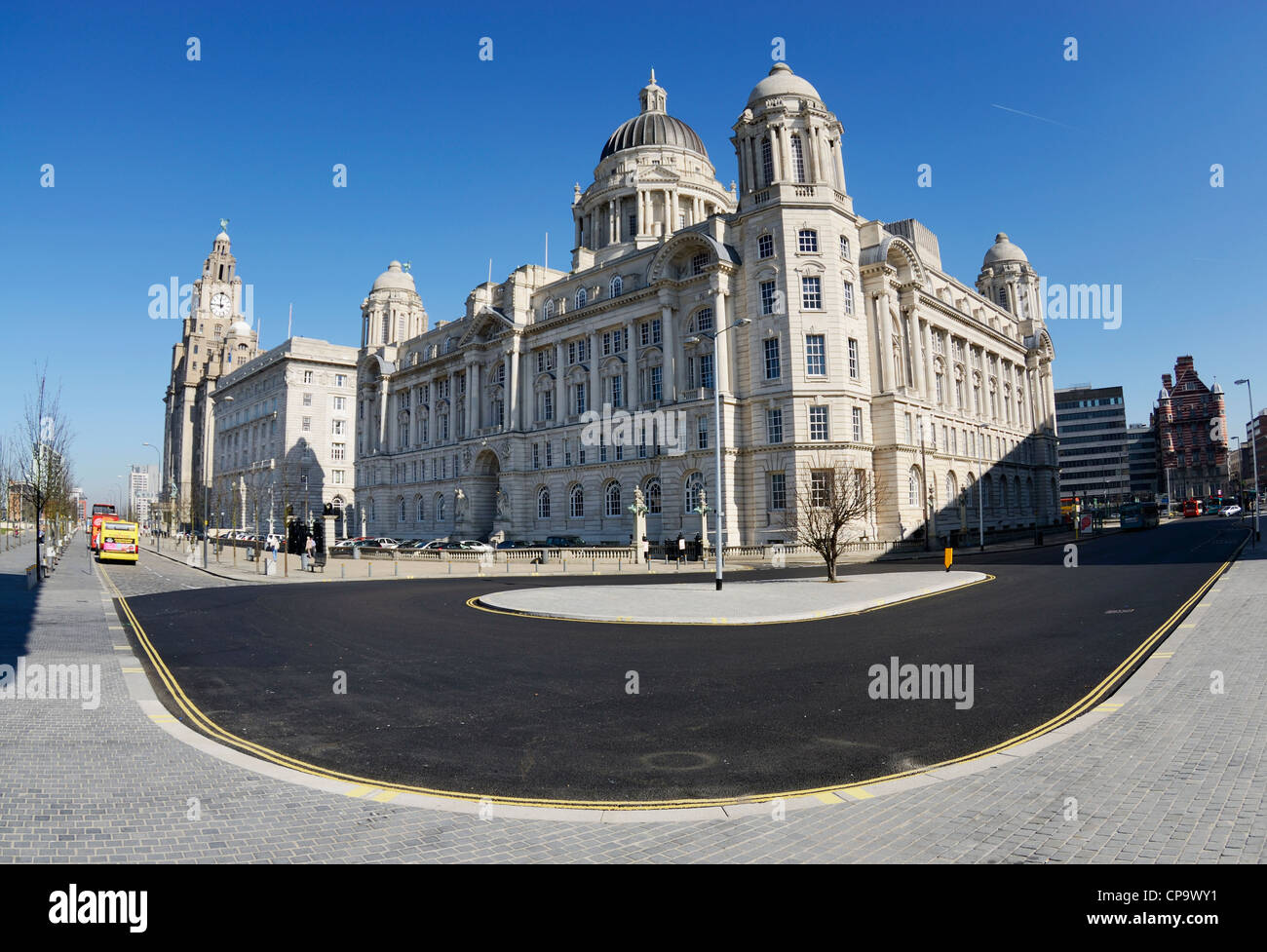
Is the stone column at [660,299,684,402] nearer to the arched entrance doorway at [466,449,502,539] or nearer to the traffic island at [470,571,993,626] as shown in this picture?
the arched entrance doorway at [466,449,502,539]

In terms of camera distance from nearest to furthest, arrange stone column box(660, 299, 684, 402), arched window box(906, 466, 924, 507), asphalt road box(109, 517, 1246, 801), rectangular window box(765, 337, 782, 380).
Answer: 1. asphalt road box(109, 517, 1246, 801)
2. rectangular window box(765, 337, 782, 380)
3. arched window box(906, 466, 924, 507)
4. stone column box(660, 299, 684, 402)

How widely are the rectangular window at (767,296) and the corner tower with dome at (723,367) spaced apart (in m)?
0.17

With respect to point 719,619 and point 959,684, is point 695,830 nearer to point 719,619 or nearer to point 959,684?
point 959,684

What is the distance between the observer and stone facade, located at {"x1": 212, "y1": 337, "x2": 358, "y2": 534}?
98625 mm

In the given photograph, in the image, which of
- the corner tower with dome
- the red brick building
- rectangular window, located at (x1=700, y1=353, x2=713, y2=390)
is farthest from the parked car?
the red brick building

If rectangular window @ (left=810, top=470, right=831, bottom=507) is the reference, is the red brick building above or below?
above

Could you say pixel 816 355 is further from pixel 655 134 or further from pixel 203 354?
pixel 203 354

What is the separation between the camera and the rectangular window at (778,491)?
4966cm

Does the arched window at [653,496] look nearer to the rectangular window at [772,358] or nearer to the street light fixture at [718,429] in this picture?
the street light fixture at [718,429]

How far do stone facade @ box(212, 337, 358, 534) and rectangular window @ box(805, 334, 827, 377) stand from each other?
71670 millimetres
